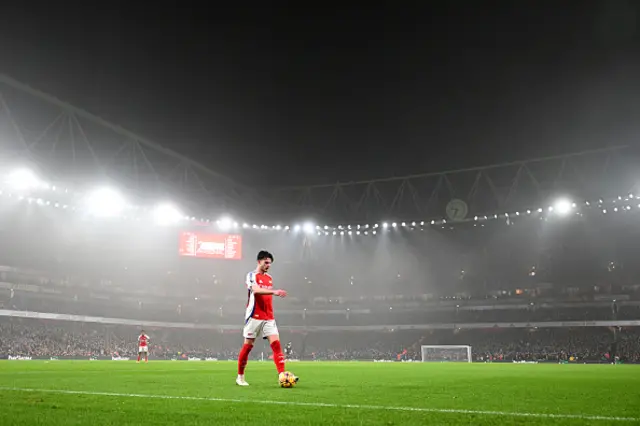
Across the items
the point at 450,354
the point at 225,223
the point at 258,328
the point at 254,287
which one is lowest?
the point at 450,354

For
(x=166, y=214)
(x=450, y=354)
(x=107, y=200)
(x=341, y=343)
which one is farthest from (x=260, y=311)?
(x=341, y=343)

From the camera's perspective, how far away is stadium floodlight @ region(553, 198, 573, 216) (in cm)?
5325

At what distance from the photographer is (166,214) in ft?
186

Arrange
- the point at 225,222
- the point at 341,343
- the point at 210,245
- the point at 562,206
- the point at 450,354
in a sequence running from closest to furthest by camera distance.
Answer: the point at 450,354 < the point at 562,206 < the point at 210,245 < the point at 225,222 < the point at 341,343

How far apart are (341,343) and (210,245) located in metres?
25.7

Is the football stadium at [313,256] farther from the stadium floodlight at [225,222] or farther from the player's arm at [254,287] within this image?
the player's arm at [254,287]

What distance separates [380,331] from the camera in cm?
7706

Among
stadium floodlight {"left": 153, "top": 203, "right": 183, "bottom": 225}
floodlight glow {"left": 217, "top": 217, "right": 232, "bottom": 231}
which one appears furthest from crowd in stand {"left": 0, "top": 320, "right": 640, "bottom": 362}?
floodlight glow {"left": 217, "top": 217, "right": 232, "bottom": 231}

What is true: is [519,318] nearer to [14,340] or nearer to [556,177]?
[556,177]

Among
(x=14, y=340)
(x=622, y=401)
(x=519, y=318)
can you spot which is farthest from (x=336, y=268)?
(x=622, y=401)

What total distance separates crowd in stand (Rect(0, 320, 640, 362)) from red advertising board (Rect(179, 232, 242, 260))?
1155cm

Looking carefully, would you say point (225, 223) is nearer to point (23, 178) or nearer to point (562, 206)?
Result: point (23, 178)

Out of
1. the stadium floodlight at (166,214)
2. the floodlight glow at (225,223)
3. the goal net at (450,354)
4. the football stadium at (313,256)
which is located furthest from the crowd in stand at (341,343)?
the floodlight glow at (225,223)

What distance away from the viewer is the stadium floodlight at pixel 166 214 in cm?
5624
